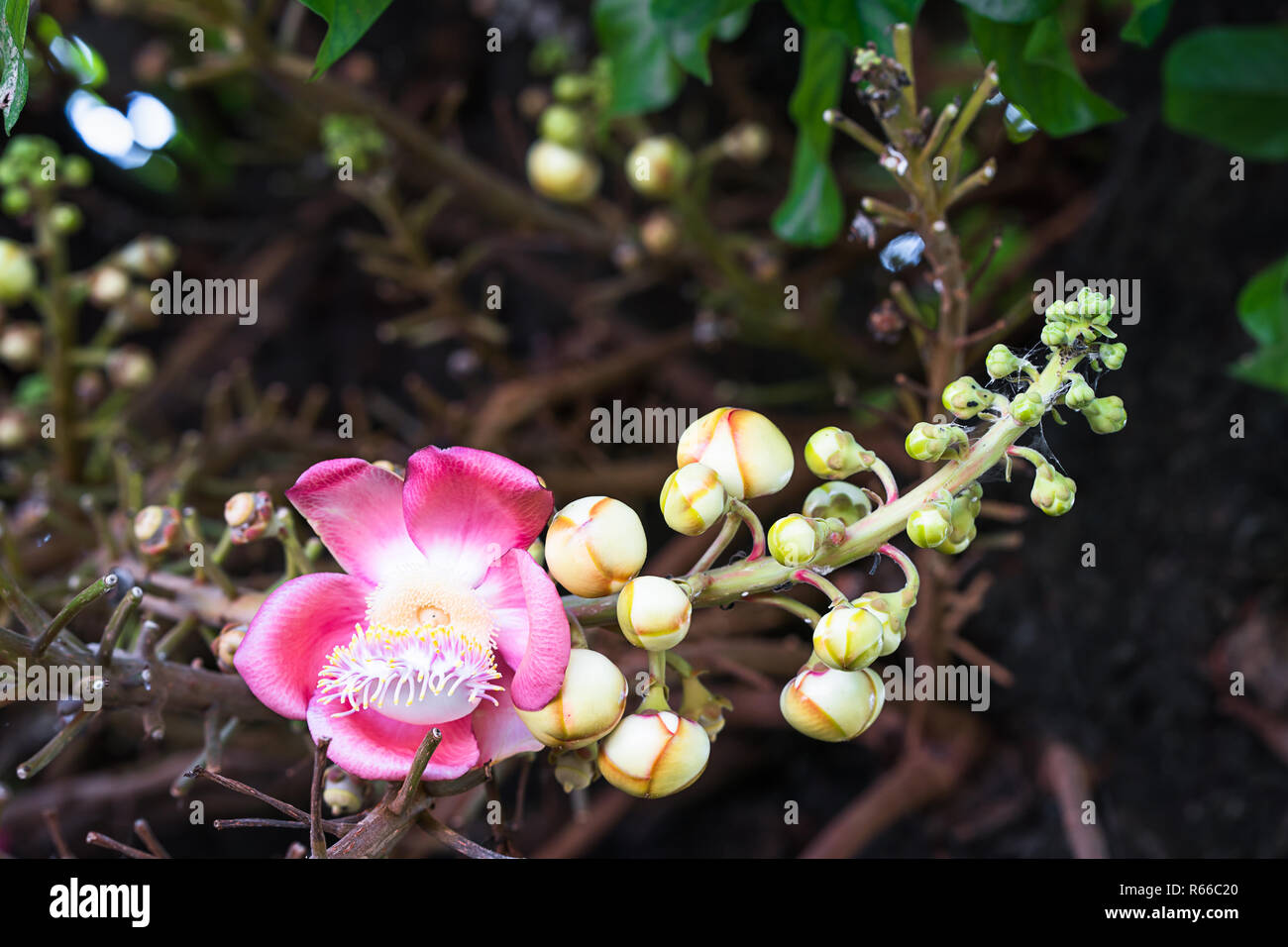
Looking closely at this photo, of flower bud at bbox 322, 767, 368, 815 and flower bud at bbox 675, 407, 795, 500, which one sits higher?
flower bud at bbox 675, 407, 795, 500

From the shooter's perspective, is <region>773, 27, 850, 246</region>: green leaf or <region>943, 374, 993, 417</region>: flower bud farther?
<region>773, 27, 850, 246</region>: green leaf

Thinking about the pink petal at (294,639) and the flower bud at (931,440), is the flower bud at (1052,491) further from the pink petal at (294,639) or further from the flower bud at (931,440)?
the pink petal at (294,639)

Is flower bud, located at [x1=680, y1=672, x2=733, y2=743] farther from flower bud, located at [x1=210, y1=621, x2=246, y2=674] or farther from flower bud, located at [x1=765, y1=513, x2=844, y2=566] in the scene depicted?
flower bud, located at [x1=210, y1=621, x2=246, y2=674]

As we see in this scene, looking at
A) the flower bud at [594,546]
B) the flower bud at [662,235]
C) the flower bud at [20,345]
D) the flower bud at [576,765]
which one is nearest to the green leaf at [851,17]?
the flower bud at [594,546]

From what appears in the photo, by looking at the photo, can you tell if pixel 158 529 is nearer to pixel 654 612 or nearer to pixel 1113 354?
pixel 654 612

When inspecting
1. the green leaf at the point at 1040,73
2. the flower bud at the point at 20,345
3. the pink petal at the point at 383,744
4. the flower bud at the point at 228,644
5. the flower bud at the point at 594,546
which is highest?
the green leaf at the point at 1040,73

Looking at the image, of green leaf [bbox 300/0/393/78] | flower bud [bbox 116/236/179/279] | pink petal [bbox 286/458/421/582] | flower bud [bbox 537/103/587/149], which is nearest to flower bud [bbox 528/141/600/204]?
flower bud [bbox 537/103/587/149]

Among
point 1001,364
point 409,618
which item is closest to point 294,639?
point 409,618
